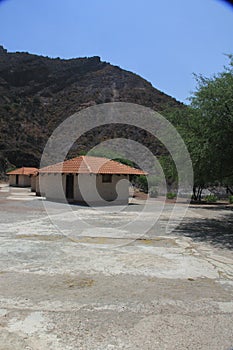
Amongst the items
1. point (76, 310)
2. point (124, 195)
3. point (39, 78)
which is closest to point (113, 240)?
point (76, 310)

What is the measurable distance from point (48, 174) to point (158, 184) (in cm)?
1531

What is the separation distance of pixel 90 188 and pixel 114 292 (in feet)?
67.6

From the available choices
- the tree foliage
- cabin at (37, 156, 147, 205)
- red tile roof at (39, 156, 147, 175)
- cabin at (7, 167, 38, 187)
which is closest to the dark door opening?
cabin at (37, 156, 147, 205)

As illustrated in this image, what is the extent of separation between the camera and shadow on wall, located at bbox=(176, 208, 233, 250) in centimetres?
1135

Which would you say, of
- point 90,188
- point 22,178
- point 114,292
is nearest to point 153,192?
point 90,188

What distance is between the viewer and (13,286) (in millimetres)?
6070

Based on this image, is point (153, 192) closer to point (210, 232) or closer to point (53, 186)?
point (53, 186)

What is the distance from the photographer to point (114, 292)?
19.3 feet

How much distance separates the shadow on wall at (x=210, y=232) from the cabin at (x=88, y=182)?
11318 mm

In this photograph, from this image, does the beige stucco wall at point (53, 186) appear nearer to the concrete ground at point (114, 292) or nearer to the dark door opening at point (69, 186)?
the dark door opening at point (69, 186)

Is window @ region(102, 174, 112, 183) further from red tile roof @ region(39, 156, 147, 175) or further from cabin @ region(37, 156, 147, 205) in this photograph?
red tile roof @ region(39, 156, 147, 175)

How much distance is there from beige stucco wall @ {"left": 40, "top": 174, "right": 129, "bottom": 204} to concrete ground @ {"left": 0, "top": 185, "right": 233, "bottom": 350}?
14708 millimetres

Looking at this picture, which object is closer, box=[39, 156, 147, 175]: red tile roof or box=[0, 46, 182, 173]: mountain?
box=[39, 156, 147, 175]: red tile roof

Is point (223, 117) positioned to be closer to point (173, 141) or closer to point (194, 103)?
point (194, 103)
